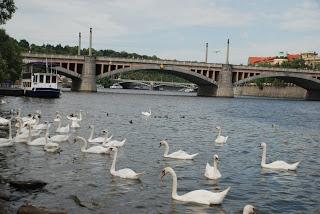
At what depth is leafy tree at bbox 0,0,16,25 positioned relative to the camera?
3728 centimetres

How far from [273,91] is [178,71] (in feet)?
209

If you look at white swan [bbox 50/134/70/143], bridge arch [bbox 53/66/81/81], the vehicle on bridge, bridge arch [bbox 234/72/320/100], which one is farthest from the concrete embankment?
white swan [bbox 50/134/70/143]

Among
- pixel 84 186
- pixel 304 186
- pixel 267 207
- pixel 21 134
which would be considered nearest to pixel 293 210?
pixel 267 207

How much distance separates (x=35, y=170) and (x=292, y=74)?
114 meters

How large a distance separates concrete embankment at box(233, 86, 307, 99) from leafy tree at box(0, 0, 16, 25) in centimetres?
12573

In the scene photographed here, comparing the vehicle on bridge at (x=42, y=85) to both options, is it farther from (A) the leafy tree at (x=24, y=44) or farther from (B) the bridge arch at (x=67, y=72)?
(A) the leafy tree at (x=24, y=44)

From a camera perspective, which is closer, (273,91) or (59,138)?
(59,138)

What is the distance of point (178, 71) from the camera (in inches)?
4525

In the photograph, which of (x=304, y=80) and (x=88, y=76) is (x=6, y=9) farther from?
(x=304, y=80)

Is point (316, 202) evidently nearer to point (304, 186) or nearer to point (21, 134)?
point (304, 186)

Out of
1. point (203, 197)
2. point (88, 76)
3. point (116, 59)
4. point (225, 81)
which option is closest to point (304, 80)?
point (225, 81)

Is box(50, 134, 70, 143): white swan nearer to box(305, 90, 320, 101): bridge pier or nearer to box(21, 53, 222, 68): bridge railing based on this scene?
box(21, 53, 222, 68): bridge railing

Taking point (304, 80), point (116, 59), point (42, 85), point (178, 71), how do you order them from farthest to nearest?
1. point (304, 80)
2. point (178, 71)
3. point (116, 59)
4. point (42, 85)

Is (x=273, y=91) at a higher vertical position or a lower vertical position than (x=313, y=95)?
lower
